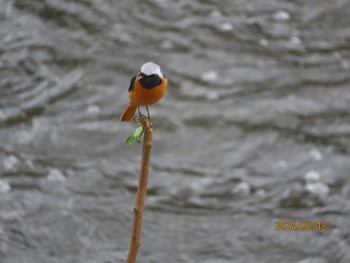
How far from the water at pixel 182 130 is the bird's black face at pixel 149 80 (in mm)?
2034

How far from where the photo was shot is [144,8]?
686cm

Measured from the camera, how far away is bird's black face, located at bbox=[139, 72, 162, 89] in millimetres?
2570

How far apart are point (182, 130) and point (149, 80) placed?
9.91 ft

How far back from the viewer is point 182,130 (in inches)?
220

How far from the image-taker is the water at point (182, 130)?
448 cm

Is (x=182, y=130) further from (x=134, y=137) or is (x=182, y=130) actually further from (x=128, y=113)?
(x=134, y=137)

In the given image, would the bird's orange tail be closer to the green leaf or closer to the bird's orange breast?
the bird's orange breast

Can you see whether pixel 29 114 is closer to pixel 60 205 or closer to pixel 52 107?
pixel 52 107

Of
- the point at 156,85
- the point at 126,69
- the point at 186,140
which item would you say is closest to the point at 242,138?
the point at 186,140

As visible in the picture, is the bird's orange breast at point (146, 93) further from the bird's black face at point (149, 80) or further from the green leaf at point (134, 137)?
the green leaf at point (134, 137)

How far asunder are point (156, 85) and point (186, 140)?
2904 millimetres

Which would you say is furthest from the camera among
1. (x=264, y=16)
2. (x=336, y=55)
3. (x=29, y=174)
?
(x=264, y=16)

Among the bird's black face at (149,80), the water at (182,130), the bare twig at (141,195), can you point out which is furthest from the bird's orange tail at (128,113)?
the water at (182,130)

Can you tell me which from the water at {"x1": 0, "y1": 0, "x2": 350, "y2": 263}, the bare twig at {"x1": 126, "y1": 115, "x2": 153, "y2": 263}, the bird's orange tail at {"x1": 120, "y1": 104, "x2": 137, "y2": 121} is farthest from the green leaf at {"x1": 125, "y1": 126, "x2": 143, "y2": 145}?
the water at {"x1": 0, "y1": 0, "x2": 350, "y2": 263}
